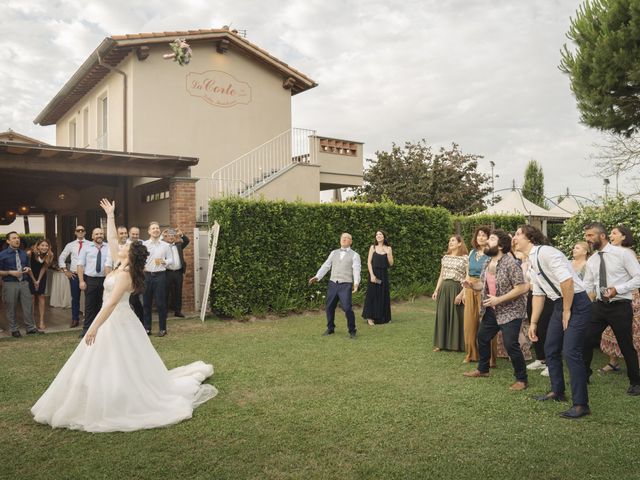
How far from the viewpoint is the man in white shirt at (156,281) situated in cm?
981

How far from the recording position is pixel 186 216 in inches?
480

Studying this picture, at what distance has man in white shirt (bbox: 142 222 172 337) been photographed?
386 inches

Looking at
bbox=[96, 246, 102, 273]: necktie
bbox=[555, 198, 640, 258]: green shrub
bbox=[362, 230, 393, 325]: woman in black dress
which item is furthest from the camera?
bbox=[362, 230, 393, 325]: woman in black dress

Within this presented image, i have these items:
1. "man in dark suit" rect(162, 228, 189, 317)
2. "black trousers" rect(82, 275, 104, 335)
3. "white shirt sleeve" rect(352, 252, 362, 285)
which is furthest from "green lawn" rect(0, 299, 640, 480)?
"man in dark suit" rect(162, 228, 189, 317)

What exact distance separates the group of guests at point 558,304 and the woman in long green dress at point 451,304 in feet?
1.47

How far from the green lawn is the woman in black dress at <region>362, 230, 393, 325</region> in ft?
12.0

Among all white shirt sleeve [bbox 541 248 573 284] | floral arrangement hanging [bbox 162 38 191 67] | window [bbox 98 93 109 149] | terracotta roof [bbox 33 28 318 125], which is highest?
terracotta roof [bbox 33 28 318 125]

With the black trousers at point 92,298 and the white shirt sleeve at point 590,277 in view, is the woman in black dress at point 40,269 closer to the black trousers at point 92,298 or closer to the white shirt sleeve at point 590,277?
the black trousers at point 92,298

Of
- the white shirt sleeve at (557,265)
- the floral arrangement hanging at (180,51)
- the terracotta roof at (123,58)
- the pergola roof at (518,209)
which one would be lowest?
the white shirt sleeve at (557,265)

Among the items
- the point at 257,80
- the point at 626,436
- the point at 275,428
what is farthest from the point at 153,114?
the point at 626,436

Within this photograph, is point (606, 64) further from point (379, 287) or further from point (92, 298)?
point (92, 298)

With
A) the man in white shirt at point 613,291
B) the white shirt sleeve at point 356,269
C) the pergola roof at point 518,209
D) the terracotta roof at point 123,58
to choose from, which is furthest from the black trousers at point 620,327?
the pergola roof at point 518,209

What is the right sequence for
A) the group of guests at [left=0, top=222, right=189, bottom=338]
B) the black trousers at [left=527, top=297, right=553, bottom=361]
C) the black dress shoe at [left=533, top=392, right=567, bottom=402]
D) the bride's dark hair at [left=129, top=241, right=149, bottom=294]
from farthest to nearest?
the group of guests at [left=0, top=222, right=189, bottom=338] < the black trousers at [left=527, top=297, right=553, bottom=361] < the black dress shoe at [left=533, top=392, right=567, bottom=402] < the bride's dark hair at [left=129, top=241, right=149, bottom=294]

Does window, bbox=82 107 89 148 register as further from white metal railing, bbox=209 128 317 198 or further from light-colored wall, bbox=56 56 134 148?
white metal railing, bbox=209 128 317 198
